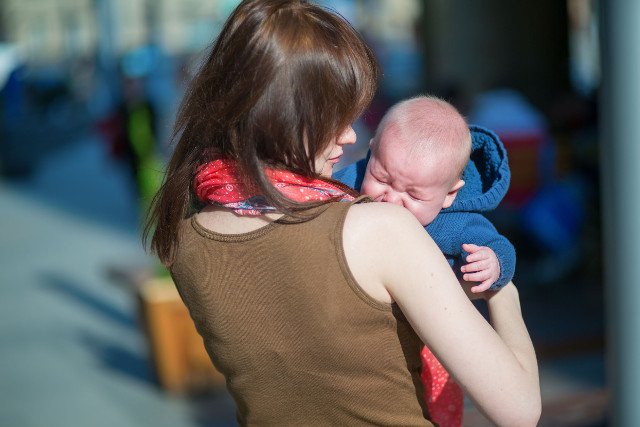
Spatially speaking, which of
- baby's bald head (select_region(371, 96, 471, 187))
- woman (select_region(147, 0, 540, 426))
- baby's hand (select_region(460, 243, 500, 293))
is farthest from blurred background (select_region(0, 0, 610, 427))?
baby's hand (select_region(460, 243, 500, 293))

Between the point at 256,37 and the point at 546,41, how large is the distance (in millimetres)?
9315

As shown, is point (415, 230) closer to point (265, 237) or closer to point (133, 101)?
point (265, 237)

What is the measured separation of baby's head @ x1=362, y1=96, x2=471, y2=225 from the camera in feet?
4.98

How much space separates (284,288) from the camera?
1.39m

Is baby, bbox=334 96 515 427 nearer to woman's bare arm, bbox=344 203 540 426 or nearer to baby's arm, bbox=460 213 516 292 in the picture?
baby's arm, bbox=460 213 516 292

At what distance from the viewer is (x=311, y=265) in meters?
1.36

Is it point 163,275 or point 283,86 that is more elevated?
point 283,86

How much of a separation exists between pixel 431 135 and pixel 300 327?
0.39m

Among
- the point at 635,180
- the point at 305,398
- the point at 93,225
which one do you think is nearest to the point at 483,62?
the point at 93,225

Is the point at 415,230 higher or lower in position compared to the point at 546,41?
higher

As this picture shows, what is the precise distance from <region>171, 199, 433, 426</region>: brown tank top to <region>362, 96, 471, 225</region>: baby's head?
0.18 meters

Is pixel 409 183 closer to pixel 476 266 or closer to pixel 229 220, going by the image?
pixel 476 266

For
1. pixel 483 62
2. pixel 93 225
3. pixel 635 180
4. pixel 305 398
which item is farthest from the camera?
pixel 93 225

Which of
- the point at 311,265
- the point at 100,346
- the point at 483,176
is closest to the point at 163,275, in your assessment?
the point at 100,346
